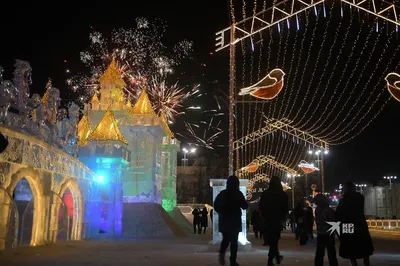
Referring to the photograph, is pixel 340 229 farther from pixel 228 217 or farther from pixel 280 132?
pixel 280 132

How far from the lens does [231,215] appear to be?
297 inches

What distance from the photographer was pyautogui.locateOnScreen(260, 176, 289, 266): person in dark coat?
24.2 feet

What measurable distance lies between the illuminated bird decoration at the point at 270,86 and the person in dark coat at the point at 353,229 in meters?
6.85

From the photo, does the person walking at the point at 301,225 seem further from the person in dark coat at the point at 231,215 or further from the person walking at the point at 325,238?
the person in dark coat at the point at 231,215

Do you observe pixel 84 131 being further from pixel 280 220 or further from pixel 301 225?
pixel 280 220

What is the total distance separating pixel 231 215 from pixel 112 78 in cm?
2364

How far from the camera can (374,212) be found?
6594 cm

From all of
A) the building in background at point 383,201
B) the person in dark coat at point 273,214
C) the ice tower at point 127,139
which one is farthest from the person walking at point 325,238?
the building in background at point 383,201

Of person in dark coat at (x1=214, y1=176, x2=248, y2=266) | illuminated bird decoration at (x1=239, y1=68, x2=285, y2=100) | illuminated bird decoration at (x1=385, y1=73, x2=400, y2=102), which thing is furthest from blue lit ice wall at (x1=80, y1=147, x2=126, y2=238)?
person in dark coat at (x1=214, y1=176, x2=248, y2=266)

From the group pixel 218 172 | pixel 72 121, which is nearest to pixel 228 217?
pixel 72 121

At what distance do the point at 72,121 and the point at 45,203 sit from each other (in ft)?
15.5

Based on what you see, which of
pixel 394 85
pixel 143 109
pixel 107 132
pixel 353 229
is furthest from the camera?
pixel 143 109

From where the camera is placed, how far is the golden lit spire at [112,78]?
29.9 metres

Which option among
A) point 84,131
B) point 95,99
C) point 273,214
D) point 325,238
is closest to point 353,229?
point 325,238
